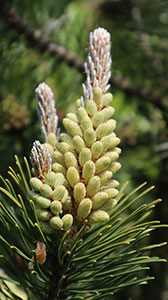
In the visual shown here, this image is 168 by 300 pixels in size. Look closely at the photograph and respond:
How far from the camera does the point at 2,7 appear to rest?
106 centimetres

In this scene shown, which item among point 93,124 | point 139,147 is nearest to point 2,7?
point 139,147

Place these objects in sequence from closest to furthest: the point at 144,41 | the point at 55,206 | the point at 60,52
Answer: the point at 55,206 < the point at 60,52 < the point at 144,41

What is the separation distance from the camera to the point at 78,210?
1.65 ft

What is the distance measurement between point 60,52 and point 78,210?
728 mm

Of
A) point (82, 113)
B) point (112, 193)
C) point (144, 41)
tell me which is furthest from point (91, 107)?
point (144, 41)

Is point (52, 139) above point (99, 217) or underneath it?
above

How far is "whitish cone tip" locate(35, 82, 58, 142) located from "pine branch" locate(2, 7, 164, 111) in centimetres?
50

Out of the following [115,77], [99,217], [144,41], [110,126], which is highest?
[144,41]

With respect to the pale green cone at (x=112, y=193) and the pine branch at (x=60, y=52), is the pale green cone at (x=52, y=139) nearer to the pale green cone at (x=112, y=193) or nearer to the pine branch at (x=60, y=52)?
the pale green cone at (x=112, y=193)

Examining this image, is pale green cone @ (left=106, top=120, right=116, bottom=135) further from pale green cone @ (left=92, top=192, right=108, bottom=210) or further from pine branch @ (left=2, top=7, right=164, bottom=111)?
pine branch @ (left=2, top=7, right=164, bottom=111)

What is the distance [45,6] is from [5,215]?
0.84 meters

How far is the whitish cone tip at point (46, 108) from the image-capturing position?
23.5 inches

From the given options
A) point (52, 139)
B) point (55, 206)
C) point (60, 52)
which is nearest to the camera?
point (55, 206)

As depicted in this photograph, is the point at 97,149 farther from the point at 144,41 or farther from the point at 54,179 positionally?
the point at 144,41
